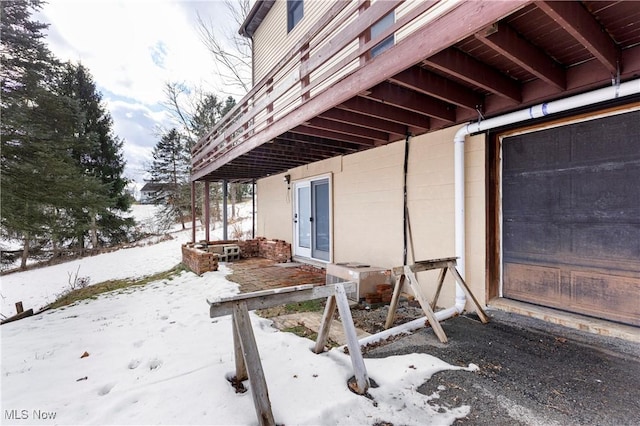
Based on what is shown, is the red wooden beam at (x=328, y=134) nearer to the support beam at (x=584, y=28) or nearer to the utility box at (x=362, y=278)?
the utility box at (x=362, y=278)

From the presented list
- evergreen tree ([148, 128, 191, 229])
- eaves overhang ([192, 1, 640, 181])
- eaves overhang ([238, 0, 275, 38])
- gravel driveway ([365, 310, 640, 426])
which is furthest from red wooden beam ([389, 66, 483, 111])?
evergreen tree ([148, 128, 191, 229])

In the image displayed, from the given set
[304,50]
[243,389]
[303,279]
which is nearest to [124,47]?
[304,50]

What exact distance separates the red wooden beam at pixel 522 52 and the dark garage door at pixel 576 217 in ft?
2.30

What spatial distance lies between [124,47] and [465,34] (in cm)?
1044

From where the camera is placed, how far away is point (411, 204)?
4422mm

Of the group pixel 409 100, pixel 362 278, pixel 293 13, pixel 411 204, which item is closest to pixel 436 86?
pixel 409 100

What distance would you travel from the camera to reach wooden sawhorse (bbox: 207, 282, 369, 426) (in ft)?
5.60

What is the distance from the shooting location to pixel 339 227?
20.0 feet

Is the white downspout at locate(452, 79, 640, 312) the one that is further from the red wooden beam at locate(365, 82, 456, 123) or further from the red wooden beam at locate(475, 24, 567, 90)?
the red wooden beam at locate(365, 82, 456, 123)

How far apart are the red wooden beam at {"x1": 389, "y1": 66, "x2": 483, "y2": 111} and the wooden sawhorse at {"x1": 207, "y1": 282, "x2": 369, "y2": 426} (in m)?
1.91

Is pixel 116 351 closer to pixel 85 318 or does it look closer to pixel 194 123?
pixel 85 318

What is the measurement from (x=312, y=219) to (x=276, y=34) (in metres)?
5.66

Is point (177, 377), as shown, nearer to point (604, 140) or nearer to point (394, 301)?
point (394, 301)

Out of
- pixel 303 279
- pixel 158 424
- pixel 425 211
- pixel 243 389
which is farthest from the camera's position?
pixel 303 279
